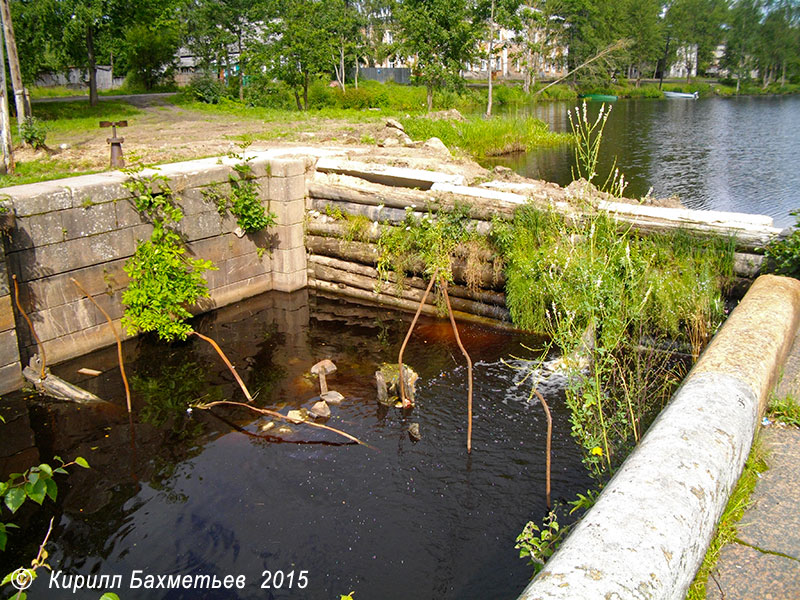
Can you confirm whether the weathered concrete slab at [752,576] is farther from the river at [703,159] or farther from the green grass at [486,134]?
the green grass at [486,134]

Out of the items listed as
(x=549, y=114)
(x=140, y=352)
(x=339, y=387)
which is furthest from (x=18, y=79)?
(x=549, y=114)

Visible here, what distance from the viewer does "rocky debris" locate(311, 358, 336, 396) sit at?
8.00 m

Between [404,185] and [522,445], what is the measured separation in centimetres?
550

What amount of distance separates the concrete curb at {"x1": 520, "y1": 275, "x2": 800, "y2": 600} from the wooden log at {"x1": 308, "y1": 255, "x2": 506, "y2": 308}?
490cm

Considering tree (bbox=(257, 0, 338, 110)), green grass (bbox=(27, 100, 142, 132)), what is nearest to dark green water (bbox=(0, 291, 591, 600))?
green grass (bbox=(27, 100, 142, 132))

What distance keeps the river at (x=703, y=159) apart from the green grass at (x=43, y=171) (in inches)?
473

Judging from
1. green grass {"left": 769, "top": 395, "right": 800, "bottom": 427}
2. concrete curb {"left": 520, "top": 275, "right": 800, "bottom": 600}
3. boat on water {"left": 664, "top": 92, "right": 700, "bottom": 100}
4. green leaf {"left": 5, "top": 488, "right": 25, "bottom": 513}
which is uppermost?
boat on water {"left": 664, "top": 92, "right": 700, "bottom": 100}

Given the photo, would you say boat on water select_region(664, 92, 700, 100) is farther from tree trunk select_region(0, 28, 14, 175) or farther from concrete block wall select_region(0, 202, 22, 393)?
concrete block wall select_region(0, 202, 22, 393)

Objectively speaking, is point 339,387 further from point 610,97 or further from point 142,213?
point 610,97

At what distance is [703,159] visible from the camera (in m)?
22.7

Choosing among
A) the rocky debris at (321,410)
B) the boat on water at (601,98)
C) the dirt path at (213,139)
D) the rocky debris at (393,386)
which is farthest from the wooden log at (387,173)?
the boat on water at (601,98)

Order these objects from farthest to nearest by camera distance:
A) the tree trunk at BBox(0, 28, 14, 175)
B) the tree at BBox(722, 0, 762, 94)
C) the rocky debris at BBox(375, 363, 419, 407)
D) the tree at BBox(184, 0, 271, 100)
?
the tree at BBox(722, 0, 762, 94), the tree at BBox(184, 0, 271, 100), the tree trunk at BBox(0, 28, 14, 175), the rocky debris at BBox(375, 363, 419, 407)

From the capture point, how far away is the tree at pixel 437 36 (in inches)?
1083

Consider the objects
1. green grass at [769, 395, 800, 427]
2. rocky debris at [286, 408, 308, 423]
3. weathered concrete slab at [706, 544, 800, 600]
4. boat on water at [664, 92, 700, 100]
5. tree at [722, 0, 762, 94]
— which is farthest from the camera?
tree at [722, 0, 762, 94]
